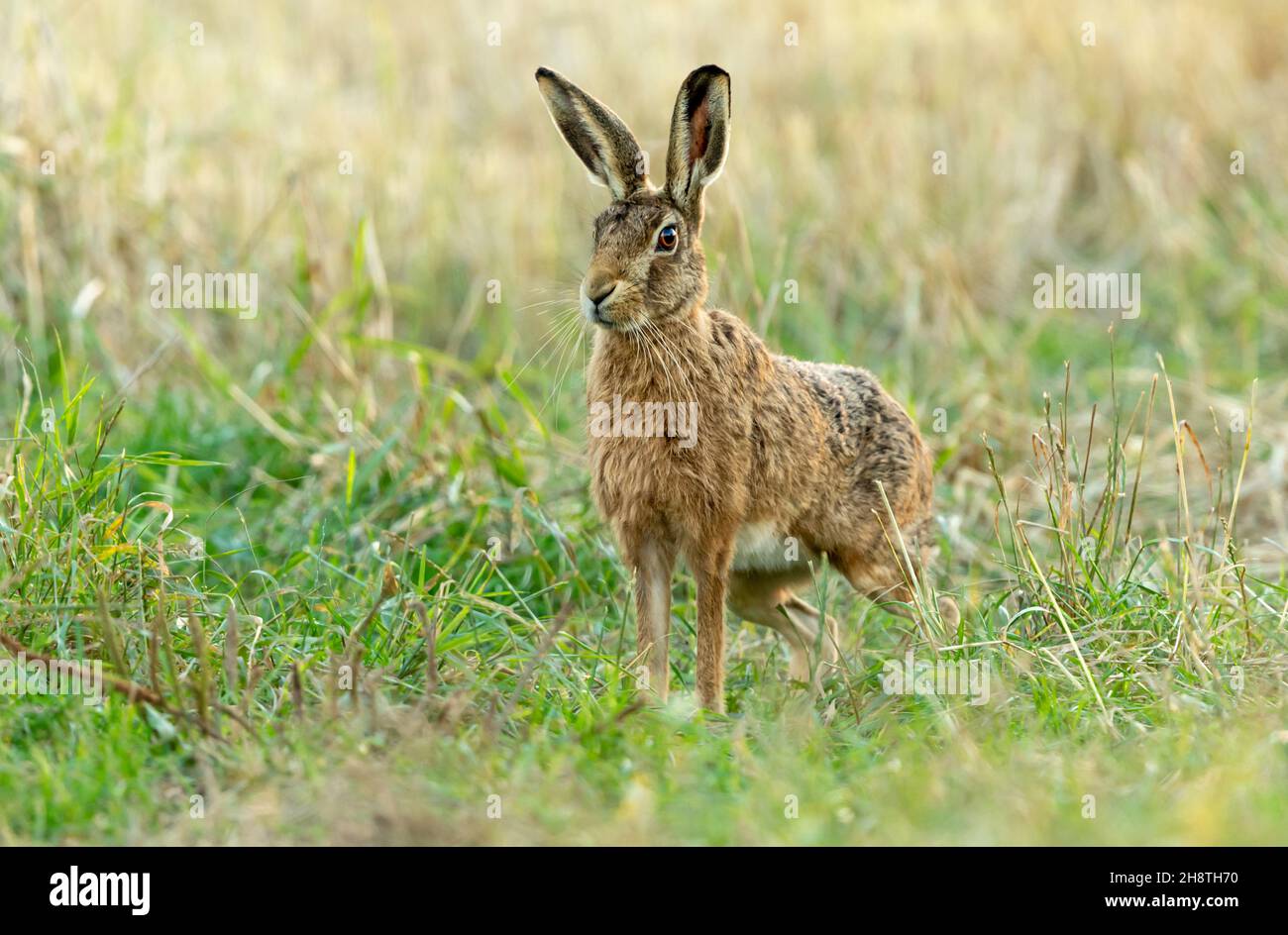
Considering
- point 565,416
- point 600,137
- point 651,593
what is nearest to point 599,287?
point 600,137

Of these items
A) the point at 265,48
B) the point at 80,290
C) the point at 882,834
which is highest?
the point at 265,48

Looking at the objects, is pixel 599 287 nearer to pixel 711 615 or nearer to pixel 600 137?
pixel 600 137

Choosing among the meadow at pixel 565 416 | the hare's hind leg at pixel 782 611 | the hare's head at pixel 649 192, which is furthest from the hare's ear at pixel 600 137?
the hare's hind leg at pixel 782 611

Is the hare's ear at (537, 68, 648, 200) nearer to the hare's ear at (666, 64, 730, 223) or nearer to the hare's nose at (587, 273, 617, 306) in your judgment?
the hare's ear at (666, 64, 730, 223)

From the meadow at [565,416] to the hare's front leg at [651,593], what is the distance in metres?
0.12

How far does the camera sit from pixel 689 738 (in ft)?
13.4

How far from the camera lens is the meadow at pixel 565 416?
371 centimetres

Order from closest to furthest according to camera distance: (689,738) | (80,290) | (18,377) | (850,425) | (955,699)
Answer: (689,738) → (955,699) → (850,425) → (18,377) → (80,290)

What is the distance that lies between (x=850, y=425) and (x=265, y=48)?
761cm

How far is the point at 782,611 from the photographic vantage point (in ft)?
17.1

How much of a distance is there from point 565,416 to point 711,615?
300cm

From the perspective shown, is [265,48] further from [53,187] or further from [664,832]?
[664,832]

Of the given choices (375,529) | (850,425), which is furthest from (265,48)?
(850,425)

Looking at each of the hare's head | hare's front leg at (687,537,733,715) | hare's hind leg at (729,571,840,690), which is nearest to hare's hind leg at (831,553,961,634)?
hare's hind leg at (729,571,840,690)
